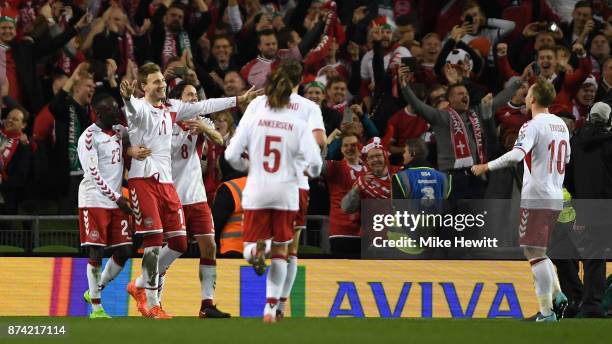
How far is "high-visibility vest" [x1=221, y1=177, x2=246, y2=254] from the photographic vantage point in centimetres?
1558

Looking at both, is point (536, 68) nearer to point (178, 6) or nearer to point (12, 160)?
point (178, 6)

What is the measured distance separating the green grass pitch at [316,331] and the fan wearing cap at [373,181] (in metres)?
1.79

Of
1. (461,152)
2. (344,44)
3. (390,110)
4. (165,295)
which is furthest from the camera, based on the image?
(344,44)

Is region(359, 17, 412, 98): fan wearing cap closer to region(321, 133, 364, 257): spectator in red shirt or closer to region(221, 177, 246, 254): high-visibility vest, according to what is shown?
region(321, 133, 364, 257): spectator in red shirt

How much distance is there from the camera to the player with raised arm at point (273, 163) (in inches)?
479

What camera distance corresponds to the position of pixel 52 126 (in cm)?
1741

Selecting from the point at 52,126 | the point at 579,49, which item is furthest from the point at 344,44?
the point at 52,126

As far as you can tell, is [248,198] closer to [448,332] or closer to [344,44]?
[448,332]

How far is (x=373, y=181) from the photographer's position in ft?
51.4

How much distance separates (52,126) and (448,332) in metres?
7.24

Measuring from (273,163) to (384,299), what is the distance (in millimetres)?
3824

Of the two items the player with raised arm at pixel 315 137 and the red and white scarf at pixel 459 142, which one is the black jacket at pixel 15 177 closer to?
the player with raised arm at pixel 315 137

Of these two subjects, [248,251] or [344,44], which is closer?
[248,251]

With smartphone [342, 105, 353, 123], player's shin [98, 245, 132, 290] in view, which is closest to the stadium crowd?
smartphone [342, 105, 353, 123]
